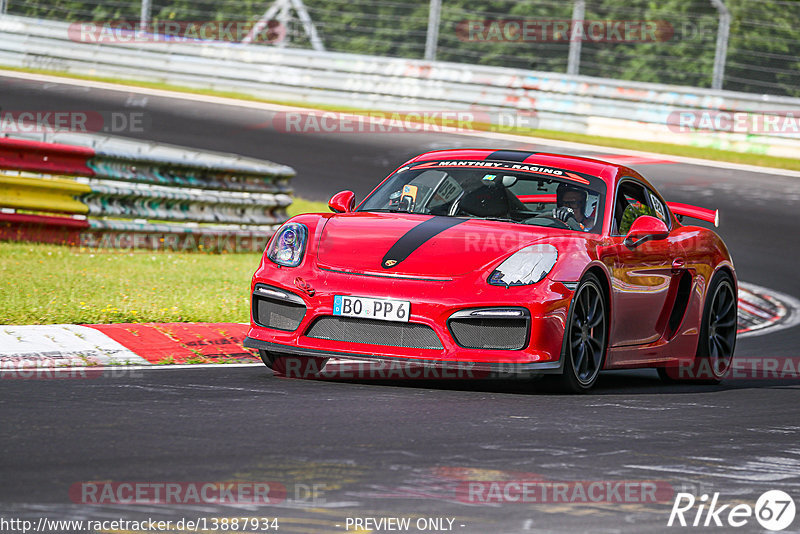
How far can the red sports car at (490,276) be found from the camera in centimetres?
706

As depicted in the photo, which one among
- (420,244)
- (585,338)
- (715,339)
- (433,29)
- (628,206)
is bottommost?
(715,339)

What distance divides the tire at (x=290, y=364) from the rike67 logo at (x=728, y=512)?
3188 mm

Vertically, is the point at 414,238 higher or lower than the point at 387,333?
higher

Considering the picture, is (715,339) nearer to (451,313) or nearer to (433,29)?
(451,313)

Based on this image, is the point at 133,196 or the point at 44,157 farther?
the point at 133,196

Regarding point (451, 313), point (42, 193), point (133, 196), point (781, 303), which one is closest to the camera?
point (451, 313)

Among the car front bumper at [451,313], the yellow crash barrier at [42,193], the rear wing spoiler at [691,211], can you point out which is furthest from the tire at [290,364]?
the yellow crash barrier at [42,193]

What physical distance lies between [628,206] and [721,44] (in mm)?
14259

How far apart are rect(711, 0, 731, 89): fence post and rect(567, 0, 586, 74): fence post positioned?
7.05 ft

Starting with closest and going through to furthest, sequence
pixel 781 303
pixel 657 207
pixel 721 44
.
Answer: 1. pixel 657 207
2. pixel 781 303
3. pixel 721 44

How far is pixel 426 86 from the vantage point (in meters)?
23.8

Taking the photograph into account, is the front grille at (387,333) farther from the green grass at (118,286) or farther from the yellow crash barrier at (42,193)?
the yellow crash barrier at (42,193)

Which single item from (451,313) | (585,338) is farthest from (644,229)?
(451,313)

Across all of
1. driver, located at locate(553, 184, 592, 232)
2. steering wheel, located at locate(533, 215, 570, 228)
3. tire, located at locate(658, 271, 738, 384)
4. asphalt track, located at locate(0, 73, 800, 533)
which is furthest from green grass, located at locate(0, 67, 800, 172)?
steering wheel, located at locate(533, 215, 570, 228)
